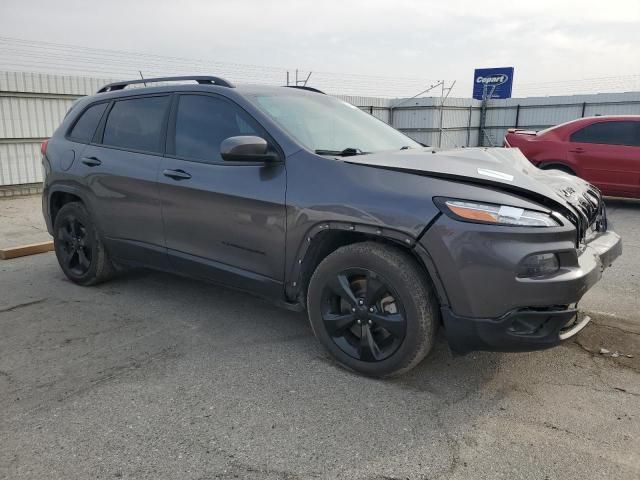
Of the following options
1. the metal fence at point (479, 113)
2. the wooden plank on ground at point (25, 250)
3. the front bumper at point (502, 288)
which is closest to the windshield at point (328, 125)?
the front bumper at point (502, 288)

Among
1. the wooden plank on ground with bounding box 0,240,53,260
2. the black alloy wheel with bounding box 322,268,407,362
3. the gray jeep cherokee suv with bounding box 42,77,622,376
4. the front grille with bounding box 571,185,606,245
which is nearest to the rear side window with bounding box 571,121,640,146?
the front grille with bounding box 571,185,606,245

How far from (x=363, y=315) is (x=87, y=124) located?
3.25 metres

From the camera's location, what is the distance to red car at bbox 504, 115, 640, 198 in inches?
353

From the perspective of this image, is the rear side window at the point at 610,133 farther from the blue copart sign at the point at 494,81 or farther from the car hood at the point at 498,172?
the blue copart sign at the point at 494,81

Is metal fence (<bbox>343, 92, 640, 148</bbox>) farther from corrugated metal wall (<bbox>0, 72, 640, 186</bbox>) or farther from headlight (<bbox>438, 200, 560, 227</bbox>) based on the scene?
headlight (<bbox>438, 200, 560, 227</bbox>)

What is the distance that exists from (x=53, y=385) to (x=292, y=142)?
2003 mm

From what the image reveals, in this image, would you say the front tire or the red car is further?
the red car

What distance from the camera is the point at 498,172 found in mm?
3027

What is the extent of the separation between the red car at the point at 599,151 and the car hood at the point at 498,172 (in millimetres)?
6134

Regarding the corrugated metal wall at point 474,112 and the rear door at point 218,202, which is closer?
the rear door at point 218,202

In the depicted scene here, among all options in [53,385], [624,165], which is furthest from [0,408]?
[624,165]

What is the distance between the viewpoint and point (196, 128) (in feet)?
12.9

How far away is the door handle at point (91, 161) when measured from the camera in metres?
4.50

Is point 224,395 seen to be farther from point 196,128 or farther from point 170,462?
point 196,128
